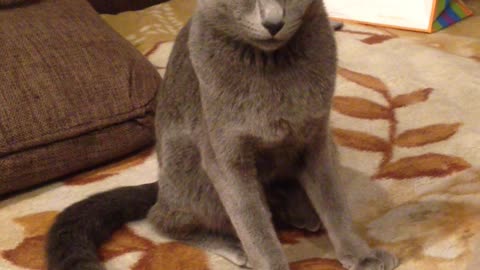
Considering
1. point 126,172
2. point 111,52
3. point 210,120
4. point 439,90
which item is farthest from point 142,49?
point 210,120

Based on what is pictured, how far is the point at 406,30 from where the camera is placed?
6.98ft

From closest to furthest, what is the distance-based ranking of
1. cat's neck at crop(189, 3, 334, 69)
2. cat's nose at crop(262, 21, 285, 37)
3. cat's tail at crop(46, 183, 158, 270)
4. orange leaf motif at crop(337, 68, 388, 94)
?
cat's nose at crop(262, 21, 285, 37), cat's neck at crop(189, 3, 334, 69), cat's tail at crop(46, 183, 158, 270), orange leaf motif at crop(337, 68, 388, 94)

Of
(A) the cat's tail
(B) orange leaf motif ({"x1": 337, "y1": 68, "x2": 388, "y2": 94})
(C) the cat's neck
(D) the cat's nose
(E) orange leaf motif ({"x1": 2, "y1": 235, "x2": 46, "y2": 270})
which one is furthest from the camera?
(B) orange leaf motif ({"x1": 337, "y1": 68, "x2": 388, "y2": 94})

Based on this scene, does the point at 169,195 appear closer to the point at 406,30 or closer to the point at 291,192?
the point at 291,192

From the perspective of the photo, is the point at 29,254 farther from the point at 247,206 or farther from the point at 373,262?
the point at 373,262

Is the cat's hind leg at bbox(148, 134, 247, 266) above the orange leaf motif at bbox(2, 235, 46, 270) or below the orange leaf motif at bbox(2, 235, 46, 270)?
above

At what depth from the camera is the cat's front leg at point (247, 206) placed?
0.90m

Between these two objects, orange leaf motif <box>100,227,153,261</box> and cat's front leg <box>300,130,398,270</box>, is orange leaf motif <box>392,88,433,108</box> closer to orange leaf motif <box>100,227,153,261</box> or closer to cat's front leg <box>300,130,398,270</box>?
cat's front leg <box>300,130,398,270</box>

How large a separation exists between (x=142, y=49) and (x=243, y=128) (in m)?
1.18

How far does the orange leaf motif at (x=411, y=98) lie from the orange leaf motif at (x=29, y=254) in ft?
3.22

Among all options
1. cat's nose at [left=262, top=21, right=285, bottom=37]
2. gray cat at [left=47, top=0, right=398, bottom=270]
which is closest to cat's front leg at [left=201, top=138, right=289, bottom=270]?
gray cat at [left=47, top=0, right=398, bottom=270]

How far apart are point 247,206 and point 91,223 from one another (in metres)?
0.34

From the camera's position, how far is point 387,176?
1.23 meters

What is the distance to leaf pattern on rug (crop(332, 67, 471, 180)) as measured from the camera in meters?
1.24
